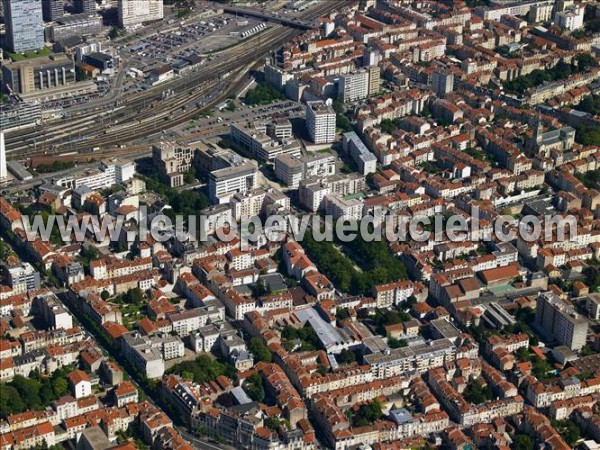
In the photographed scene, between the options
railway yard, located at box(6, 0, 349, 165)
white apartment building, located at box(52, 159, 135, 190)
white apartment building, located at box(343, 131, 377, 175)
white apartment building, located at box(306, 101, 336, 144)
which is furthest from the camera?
railway yard, located at box(6, 0, 349, 165)

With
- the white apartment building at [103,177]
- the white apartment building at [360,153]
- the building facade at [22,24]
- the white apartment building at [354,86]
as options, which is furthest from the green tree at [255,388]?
the building facade at [22,24]

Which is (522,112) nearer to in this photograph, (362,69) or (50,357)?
(362,69)

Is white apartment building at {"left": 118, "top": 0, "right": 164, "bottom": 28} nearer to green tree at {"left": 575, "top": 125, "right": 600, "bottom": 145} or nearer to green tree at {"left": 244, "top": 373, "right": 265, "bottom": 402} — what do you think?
green tree at {"left": 575, "top": 125, "right": 600, "bottom": 145}

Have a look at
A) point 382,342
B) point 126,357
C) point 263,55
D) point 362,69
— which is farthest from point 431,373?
point 263,55

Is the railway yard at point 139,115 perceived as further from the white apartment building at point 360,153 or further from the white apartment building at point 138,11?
the white apartment building at point 360,153

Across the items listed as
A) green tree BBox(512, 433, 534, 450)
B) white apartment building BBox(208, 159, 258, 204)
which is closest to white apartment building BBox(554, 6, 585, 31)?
white apartment building BBox(208, 159, 258, 204)
